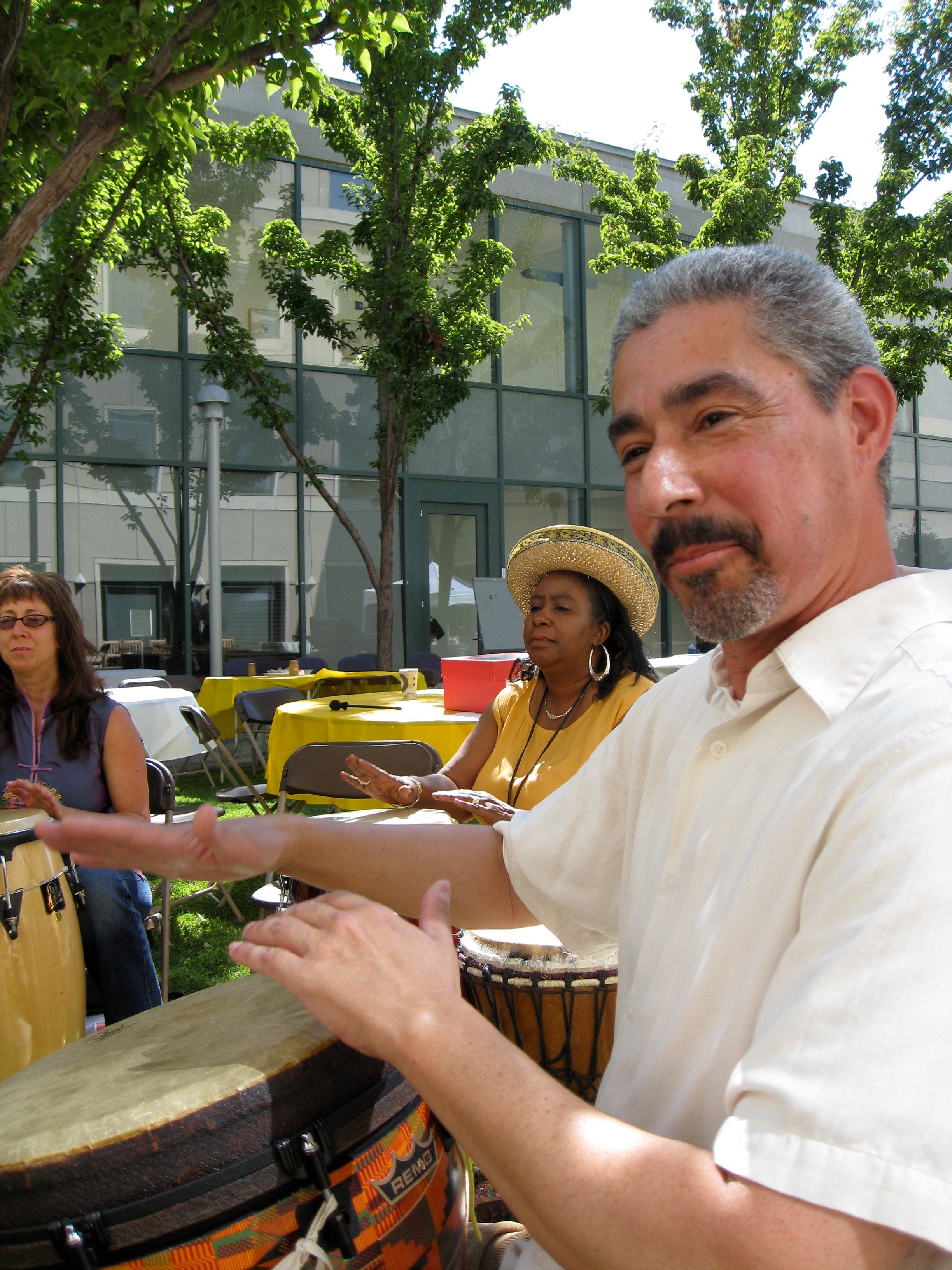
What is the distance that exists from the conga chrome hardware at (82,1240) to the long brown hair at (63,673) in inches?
99.1

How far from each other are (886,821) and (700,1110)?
16.0 inches

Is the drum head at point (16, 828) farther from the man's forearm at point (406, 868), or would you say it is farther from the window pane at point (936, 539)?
the window pane at point (936, 539)

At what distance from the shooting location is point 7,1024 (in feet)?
8.05

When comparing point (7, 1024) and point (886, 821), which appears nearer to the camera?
point (886, 821)

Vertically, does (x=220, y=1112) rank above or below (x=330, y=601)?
below

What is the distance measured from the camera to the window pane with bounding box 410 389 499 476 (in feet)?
40.2

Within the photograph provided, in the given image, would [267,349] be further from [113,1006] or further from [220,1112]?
[220,1112]

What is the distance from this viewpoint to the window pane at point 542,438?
13.0 meters

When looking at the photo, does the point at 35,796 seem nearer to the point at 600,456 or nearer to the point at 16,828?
the point at 16,828

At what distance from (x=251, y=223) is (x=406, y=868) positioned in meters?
11.7

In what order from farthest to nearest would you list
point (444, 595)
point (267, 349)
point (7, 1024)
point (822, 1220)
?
point (444, 595) < point (267, 349) < point (7, 1024) < point (822, 1220)

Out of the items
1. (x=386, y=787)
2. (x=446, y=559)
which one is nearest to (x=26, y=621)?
(x=386, y=787)

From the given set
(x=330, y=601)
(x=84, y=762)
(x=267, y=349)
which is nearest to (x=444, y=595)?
(x=330, y=601)

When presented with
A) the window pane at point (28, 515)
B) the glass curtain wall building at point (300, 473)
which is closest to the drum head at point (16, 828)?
the glass curtain wall building at point (300, 473)
